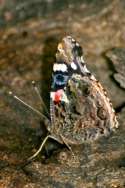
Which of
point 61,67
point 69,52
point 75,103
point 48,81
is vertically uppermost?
point 69,52

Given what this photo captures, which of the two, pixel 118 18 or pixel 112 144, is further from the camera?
pixel 118 18

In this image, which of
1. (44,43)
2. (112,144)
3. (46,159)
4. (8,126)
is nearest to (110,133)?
(112,144)

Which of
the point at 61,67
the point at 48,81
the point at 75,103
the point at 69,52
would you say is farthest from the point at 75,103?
the point at 48,81

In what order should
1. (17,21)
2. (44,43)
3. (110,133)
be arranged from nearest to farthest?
(110,133) < (44,43) < (17,21)

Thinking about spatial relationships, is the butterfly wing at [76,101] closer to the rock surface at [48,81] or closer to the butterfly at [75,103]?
the butterfly at [75,103]

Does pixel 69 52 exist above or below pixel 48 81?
above

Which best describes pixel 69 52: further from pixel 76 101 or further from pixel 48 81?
pixel 48 81

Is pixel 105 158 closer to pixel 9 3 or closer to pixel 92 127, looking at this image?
pixel 92 127

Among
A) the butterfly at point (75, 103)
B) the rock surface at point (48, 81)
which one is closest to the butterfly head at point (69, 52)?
the butterfly at point (75, 103)
